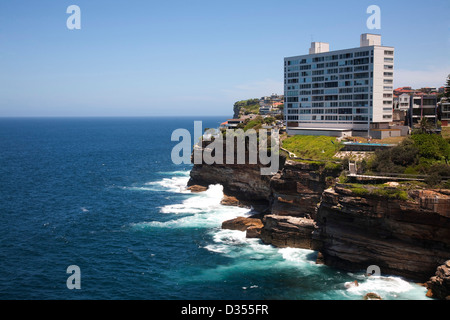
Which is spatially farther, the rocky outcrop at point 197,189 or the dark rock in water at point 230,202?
the rocky outcrop at point 197,189

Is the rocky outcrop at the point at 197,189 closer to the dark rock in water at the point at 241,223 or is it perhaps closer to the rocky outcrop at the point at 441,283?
the dark rock in water at the point at 241,223

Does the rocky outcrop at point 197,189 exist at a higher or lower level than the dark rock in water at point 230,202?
higher

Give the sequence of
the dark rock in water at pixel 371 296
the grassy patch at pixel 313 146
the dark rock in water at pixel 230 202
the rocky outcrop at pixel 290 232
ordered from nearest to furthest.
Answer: the dark rock in water at pixel 371 296
the rocky outcrop at pixel 290 232
the grassy patch at pixel 313 146
the dark rock in water at pixel 230 202

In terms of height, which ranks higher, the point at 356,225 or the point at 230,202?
the point at 356,225

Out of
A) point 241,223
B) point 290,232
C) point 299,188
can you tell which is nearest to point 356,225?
point 290,232

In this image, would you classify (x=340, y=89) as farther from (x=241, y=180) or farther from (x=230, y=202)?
(x=230, y=202)

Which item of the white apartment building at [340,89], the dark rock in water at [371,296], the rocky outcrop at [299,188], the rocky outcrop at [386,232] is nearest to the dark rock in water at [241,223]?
the rocky outcrop at [299,188]
